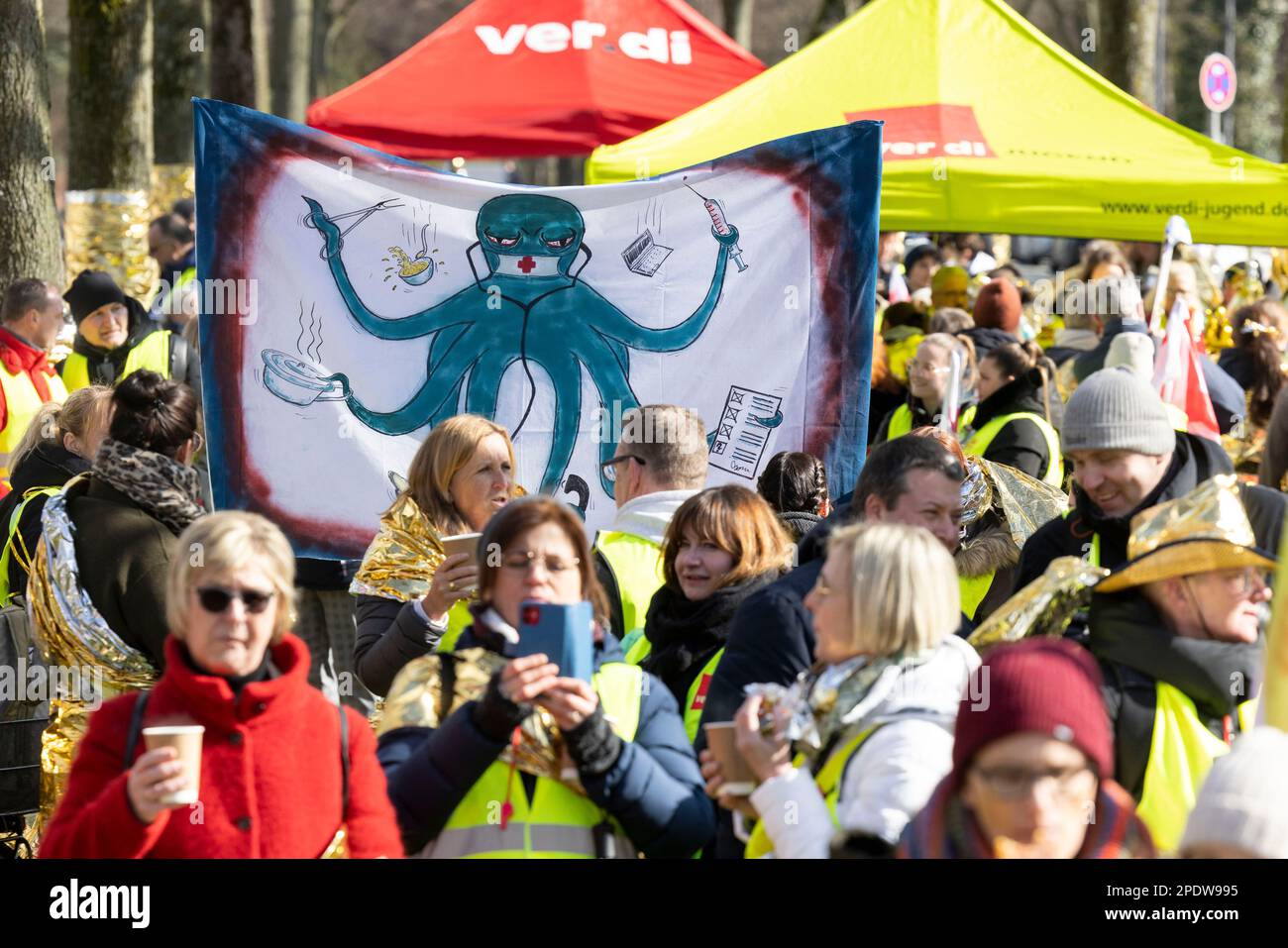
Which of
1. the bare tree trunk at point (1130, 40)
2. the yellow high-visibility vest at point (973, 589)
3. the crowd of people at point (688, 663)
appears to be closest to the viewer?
the crowd of people at point (688, 663)

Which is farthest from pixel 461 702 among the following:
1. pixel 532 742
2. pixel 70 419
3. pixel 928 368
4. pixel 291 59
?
pixel 291 59

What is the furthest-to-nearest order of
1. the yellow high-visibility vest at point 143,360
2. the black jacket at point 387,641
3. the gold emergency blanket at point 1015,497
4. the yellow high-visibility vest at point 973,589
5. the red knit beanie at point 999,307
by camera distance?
the yellow high-visibility vest at point 143,360
the red knit beanie at point 999,307
the gold emergency blanket at point 1015,497
the yellow high-visibility vest at point 973,589
the black jacket at point 387,641

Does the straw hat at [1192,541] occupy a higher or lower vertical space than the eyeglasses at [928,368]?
lower

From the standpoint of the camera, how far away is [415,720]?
11.8 ft

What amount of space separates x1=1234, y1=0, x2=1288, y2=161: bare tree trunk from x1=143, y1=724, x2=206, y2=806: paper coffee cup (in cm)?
3165

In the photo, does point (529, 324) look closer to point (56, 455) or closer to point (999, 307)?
point (56, 455)

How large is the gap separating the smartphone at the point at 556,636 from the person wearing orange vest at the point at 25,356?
5.22 metres

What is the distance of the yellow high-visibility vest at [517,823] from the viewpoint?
3.49 m

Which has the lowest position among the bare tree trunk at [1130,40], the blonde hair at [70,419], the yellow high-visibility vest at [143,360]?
the blonde hair at [70,419]

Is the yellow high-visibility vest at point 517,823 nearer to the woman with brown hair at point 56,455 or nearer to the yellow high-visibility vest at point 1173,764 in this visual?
the yellow high-visibility vest at point 1173,764

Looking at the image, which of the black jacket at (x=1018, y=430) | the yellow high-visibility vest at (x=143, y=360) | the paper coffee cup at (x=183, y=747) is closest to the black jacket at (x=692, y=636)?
the paper coffee cup at (x=183, y=747)

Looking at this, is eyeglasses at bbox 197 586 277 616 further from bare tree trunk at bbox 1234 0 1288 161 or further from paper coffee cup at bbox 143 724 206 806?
bare tree trunk at bbox 1234 0 1288 161

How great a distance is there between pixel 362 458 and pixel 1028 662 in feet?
12.1

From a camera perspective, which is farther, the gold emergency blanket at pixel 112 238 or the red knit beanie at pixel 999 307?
the gold emergency blanket at pixel 112 238
